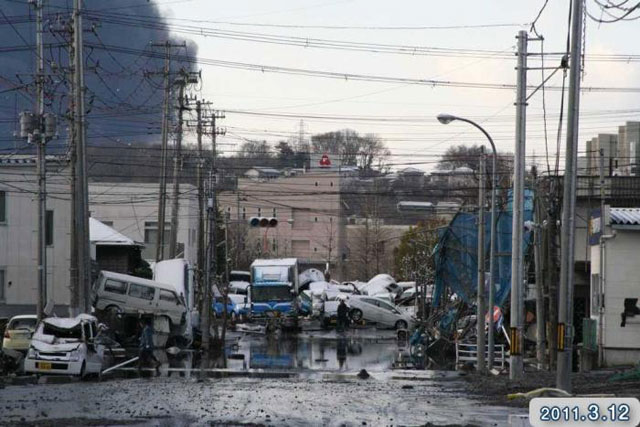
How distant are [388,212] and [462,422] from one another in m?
104

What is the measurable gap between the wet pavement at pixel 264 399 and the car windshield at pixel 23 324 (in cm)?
492

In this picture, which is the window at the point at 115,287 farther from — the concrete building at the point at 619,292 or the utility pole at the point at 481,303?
the concrete building at the point at 619,292

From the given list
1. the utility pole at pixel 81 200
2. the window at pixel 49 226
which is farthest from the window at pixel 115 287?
the utility pole at pixel 81 200

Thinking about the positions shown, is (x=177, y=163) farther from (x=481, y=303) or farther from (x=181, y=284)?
(x=481, y=303)

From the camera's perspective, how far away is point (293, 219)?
11344 cm

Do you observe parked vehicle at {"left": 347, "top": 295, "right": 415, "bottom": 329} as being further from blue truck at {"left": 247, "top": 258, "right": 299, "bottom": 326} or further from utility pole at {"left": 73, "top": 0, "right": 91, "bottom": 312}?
utility pole at {"left": 73, "top": 0, "right": 91, "bottom": 312}

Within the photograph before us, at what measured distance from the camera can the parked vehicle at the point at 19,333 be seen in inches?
1549

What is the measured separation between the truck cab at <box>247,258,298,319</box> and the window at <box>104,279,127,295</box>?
16.6m

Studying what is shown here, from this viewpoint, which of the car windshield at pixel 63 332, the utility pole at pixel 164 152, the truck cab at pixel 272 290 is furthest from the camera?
the truck cab at pixel 272 290

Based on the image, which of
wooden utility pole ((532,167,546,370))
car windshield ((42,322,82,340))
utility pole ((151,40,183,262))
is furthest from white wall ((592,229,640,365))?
utility pole ((151,40,183,262))

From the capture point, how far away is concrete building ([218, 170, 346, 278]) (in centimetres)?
10150

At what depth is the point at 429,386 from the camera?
2970 cm

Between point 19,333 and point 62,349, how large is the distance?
7.17 m

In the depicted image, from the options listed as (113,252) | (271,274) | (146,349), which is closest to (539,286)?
(146,349)
